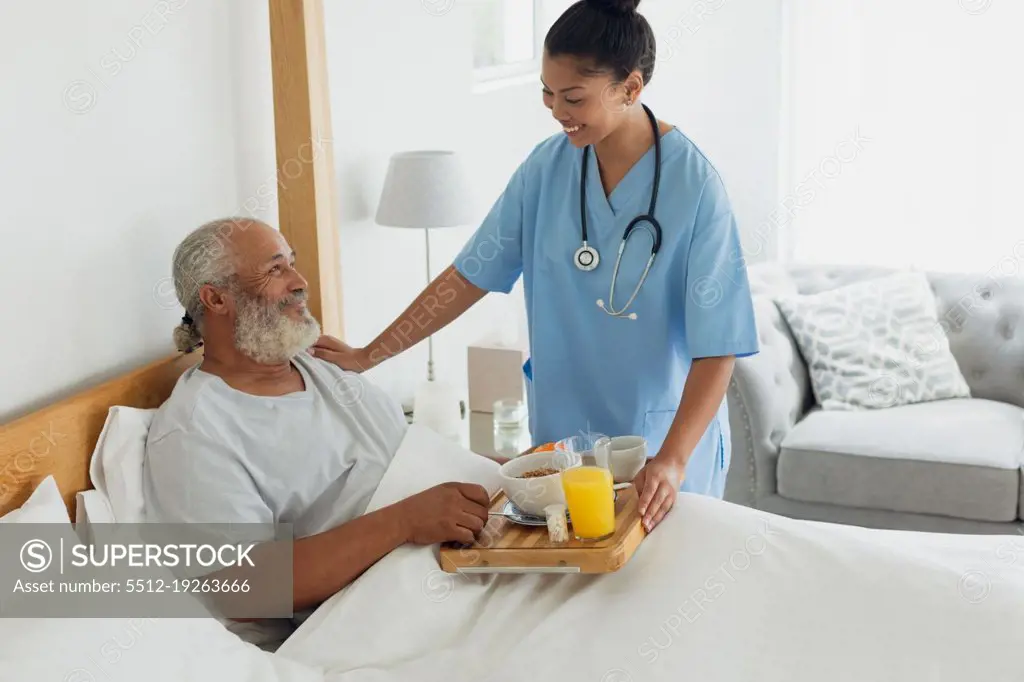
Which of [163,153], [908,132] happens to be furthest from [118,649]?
[908,132]

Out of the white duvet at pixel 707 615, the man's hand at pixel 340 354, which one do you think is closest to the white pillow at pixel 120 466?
the white duvet at pixel 707 615

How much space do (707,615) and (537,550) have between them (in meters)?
0.27

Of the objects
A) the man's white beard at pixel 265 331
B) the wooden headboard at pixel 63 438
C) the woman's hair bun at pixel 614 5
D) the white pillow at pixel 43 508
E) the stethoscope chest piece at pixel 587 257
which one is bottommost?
the white pillow at pixel 43 508

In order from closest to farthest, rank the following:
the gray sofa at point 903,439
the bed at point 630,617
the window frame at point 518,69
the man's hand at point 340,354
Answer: the bed at point 630,617
the man's hand at point 340,354
the gray sofa at point 903,439
the window frame at point 518,69

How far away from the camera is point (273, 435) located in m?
1.88

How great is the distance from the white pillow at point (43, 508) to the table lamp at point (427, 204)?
4.23 ft

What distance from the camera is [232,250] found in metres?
1.91

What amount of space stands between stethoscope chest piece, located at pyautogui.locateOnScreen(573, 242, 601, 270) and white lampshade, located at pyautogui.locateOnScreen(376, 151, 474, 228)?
90cm

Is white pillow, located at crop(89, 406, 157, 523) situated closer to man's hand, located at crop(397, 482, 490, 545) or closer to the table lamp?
man's hand, located at crop(397, 482, 490, 545)

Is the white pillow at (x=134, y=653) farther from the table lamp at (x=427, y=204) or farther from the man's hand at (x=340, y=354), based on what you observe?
the table lamp at (x=427, y=204)

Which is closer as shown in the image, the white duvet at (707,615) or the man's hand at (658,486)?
the white duvet at (707,615)

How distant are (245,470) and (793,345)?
2.04 m

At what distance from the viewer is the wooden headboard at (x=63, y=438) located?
1.61 meters

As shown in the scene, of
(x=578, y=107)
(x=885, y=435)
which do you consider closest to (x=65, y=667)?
(x=578, y=107)
